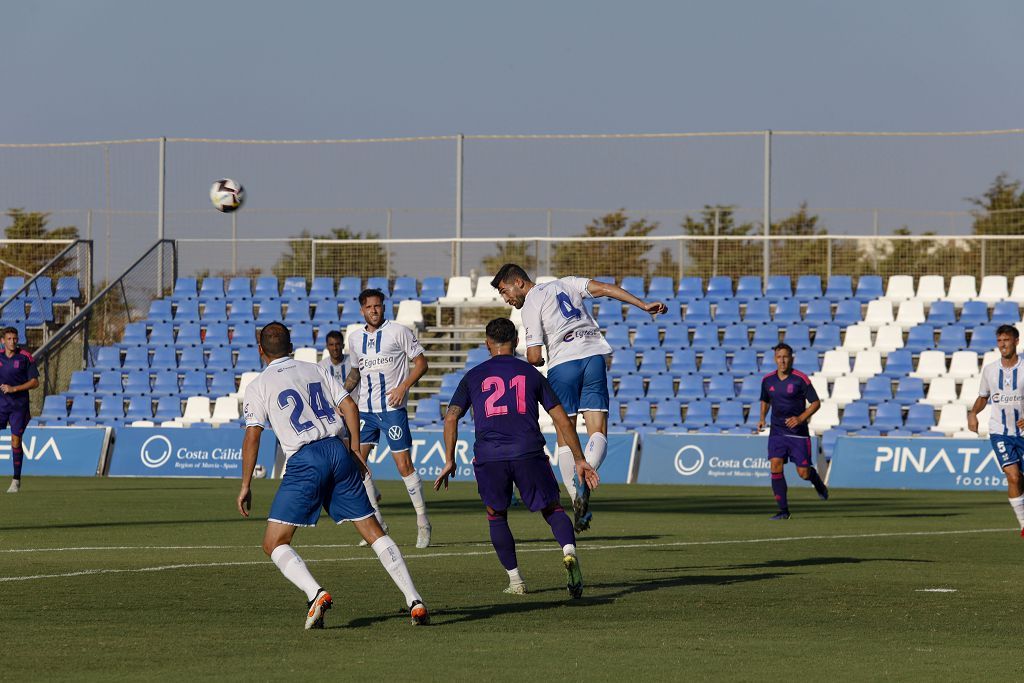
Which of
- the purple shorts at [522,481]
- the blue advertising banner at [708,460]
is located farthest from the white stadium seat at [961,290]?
the purple shorts at [522,481]

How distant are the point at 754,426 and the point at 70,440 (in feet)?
43.2

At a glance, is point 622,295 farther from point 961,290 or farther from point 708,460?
point 961,290

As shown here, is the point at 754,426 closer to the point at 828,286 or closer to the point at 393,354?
the point at 828,286

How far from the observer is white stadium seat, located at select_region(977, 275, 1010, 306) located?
30656 millimetres

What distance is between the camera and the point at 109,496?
859 inches

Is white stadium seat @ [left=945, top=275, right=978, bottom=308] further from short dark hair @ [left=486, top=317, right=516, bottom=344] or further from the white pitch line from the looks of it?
short dark hair @ [left=486, top=317, right=516, bottom=344]

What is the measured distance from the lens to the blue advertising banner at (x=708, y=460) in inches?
1049

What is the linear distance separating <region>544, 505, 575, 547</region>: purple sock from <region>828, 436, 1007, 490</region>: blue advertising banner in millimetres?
16957

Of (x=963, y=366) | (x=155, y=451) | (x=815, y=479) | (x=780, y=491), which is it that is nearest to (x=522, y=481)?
(x=780, y=491)

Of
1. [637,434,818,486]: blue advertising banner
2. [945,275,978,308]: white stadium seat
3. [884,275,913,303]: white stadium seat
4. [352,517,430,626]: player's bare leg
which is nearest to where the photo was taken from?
[352,517,430,626]: player's bare leg

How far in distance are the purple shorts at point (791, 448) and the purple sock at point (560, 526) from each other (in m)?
9.61

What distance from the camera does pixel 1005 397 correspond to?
51.3 feet

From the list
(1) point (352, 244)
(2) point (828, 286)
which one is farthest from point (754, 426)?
(1) point (352, 244)

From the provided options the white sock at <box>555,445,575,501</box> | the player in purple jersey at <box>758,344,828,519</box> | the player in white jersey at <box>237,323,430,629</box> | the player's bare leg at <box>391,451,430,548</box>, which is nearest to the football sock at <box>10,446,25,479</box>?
the player's bare leg at <box>391,451,430,548</box>
